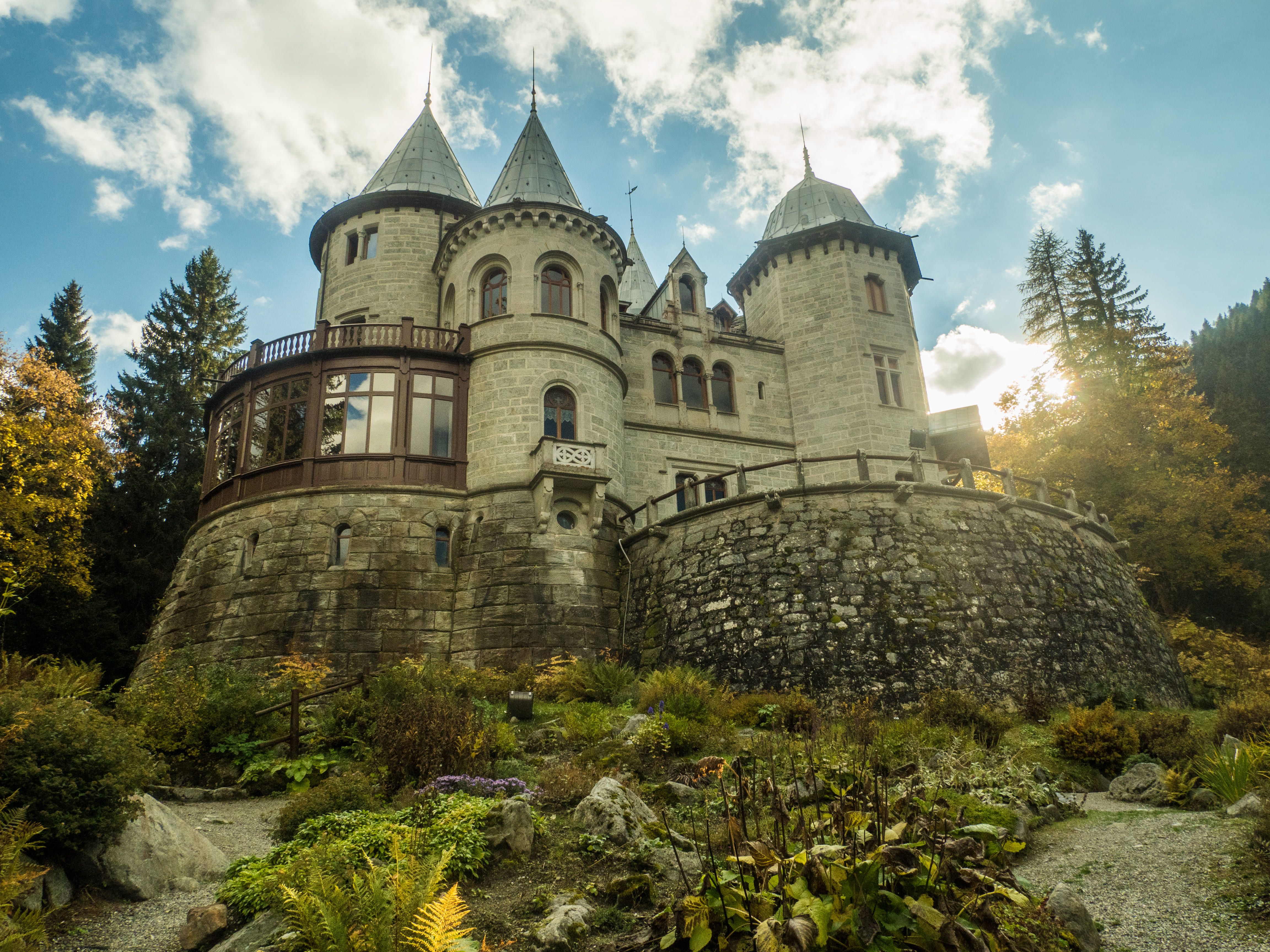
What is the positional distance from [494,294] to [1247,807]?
20.9 meters

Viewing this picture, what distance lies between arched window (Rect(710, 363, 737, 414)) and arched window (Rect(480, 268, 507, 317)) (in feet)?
26.5

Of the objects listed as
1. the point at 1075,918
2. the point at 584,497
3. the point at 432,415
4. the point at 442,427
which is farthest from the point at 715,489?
the point at 1075,918

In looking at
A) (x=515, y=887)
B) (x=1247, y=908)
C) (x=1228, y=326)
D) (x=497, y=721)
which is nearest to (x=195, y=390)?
(x=497, y=721)

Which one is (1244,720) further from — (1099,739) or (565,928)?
(565,928)

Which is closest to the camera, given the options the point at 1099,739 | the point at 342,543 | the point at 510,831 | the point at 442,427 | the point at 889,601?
the point at 510,831

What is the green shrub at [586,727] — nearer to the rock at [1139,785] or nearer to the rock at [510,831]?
the rock at [510,831]

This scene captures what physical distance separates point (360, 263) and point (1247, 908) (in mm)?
27068

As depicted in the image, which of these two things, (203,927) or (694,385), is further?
(694,385)

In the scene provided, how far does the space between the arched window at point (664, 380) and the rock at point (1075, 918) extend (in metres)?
21.6

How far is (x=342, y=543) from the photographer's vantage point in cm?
2005

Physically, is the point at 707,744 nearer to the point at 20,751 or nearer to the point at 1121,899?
the point at 1121,899

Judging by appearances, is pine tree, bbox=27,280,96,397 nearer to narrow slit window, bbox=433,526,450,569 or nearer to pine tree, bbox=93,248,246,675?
pine tree, bbox=93,248,246,675

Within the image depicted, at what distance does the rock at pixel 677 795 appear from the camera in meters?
9.80

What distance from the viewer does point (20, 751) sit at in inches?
283
